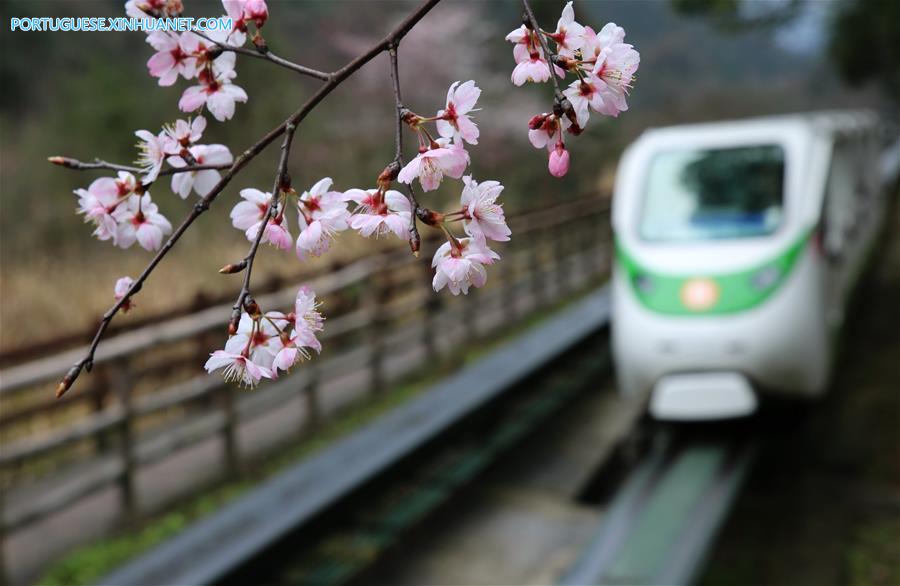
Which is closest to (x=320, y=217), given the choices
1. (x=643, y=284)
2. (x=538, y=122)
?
(x=538, y=122)

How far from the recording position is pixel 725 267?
257 inches

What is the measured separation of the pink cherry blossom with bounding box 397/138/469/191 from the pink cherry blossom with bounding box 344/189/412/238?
1.9 inches

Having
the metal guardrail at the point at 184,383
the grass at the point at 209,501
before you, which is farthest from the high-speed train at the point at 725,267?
the metal guardrail at the point at 184,383

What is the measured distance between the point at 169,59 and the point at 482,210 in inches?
17.6

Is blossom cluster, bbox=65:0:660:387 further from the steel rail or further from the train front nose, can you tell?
the train front nose

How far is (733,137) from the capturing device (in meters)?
7.24

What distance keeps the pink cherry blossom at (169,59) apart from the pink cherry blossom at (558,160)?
46 cm

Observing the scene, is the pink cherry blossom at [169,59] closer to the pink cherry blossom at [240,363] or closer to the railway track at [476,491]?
the pink cherry blossom at [240,363]

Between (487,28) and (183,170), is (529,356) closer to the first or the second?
(183,170)

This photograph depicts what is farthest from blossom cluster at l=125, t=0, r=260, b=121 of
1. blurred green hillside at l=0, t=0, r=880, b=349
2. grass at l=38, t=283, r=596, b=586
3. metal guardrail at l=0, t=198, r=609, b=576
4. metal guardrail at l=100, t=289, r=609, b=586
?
metal guardrail at l=0, t=198, r=609, b=576

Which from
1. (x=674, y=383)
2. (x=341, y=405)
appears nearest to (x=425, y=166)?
(x=674, y=383)

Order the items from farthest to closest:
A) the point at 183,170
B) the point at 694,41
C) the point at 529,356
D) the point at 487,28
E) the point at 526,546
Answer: the point at 694,41 < the point at 487,28 < the point at 529,356 < the point at 526,546 < the point at 183,170

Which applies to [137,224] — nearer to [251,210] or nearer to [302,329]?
[251,210]

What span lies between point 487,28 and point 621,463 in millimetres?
19572
